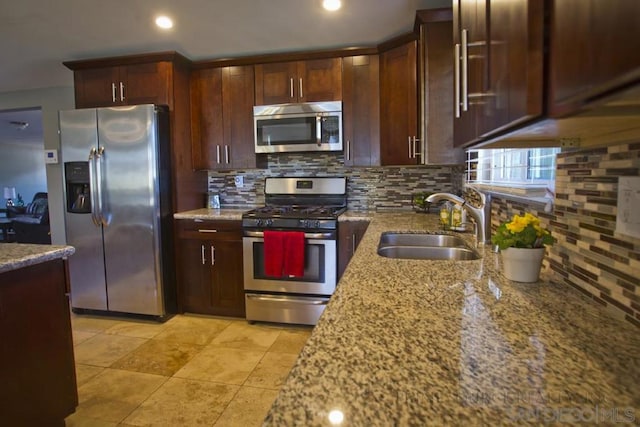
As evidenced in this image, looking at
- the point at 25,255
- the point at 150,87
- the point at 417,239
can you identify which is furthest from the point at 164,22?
the point at 417,239

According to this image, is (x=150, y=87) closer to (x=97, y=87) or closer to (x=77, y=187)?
(x=97, y=87)

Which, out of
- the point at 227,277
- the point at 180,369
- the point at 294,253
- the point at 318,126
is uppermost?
the point at 318,126

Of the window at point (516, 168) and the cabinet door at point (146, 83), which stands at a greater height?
the cabinet door at point (146, 83)

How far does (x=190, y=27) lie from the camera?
2.48 m

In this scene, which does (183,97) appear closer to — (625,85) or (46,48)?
(46,48)

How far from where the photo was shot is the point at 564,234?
1049 mm

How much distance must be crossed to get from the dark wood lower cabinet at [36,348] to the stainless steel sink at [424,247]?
150 cm

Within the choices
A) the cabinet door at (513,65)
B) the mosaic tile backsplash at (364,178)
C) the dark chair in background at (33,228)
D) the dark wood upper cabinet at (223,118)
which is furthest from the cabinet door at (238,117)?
the dark chair in background at (33,228)

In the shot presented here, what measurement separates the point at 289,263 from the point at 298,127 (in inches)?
43.2

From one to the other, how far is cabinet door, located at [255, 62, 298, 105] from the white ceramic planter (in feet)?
7.67

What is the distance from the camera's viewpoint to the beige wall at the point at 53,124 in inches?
147

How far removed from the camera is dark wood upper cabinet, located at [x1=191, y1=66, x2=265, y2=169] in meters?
3.10

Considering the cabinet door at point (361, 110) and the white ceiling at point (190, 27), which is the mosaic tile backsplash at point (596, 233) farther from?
the cabinet door at point (361, 110)

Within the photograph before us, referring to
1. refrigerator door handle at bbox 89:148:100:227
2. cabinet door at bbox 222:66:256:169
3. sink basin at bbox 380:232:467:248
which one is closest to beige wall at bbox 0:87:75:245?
refrigerator door handle at bbox 89:148:100:227
